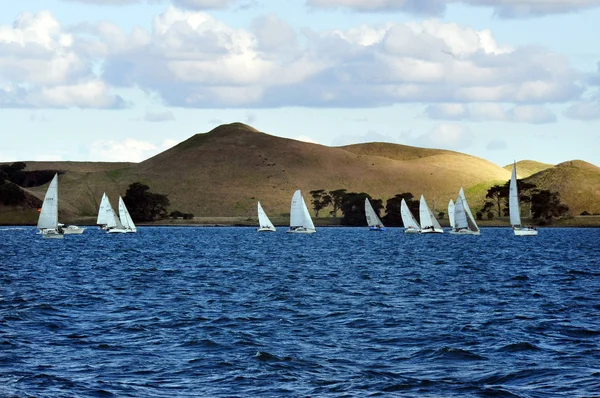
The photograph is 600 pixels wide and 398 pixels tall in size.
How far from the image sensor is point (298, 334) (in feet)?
107

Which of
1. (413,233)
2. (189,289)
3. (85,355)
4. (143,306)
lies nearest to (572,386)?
(85,355)

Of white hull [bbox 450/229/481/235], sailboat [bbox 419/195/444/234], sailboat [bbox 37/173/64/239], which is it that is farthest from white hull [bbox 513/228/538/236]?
sailboat [bbox 37/173/64/239]

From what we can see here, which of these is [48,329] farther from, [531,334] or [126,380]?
[531,334]

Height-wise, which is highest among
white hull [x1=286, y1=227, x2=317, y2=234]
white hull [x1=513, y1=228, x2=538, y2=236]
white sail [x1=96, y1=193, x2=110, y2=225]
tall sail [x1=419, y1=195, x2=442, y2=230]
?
white sail [x1=96, y1=193, x2=110, y2=225]

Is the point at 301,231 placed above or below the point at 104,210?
below

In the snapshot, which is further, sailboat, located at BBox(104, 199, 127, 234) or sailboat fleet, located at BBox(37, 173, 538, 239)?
sailboat, located at BBox(104, 199, 127, 234)

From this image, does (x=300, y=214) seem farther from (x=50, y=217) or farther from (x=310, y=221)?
(x=50, y=217)

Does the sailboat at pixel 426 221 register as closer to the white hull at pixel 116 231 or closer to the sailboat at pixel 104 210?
the white hull at pixel 116 231

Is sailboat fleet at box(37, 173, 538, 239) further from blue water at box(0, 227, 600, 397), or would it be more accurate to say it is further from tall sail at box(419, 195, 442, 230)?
blue water at box(0, 227, 600, 397)

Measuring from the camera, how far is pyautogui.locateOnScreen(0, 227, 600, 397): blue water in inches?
941

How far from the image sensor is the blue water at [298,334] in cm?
2389

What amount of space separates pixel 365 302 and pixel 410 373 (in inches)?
704

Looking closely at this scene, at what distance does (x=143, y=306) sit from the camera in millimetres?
40906

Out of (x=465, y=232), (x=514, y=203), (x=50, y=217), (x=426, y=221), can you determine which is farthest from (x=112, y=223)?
(x=514, y=203)
